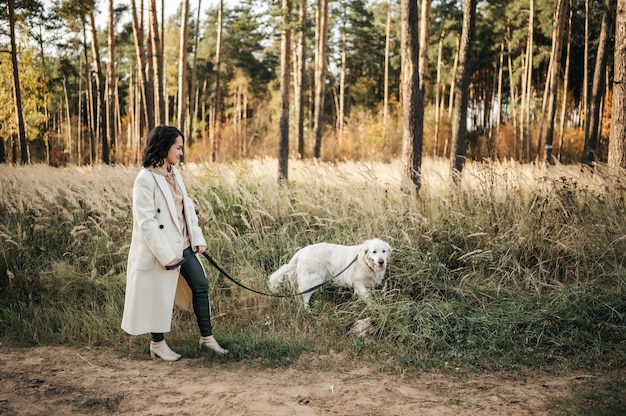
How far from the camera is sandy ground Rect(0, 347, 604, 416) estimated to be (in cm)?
365

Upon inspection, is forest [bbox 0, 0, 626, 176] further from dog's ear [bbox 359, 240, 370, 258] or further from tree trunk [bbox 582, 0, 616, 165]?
dog's ear [bbox 359, 240, 370, 258]

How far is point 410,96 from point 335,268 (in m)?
4.03

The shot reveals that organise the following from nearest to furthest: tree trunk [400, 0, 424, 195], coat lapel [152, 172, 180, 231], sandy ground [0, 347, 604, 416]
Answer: sandy ground [0, 347, 604, 416] < coat lapel [152, 172, 180, 231] < tree trunk [400, 0, 424, 195]

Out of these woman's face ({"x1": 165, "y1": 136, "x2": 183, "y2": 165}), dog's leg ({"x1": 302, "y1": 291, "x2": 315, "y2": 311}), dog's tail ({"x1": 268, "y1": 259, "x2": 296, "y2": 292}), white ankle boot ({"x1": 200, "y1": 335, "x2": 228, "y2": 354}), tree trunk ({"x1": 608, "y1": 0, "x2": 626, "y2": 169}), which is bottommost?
white ankle boot ({"x1": 200, "y1": 335, "x2": 228, "y2": 354})

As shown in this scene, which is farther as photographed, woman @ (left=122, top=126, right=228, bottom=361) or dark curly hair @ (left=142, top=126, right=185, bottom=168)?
dark curly hair @ (left=142, top=126, right=185, bottom=168)

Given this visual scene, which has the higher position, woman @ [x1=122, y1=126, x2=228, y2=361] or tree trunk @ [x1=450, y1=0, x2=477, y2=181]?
tree trunk @ [x1=450, y1=0, x2=477, y2=181]

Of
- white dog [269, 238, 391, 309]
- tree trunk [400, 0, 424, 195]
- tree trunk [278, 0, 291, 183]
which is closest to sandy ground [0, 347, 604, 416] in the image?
white dog [269, 238, 391, 309]

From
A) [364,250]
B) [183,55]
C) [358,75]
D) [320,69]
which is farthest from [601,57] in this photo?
[358,75]

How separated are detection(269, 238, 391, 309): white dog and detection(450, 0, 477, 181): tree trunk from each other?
16.0 ft

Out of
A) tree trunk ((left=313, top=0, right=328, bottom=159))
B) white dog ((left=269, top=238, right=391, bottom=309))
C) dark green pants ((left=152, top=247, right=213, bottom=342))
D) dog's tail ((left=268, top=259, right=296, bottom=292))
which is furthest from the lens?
tree trunk ((left=313, top=0, right=328, bottom=159))

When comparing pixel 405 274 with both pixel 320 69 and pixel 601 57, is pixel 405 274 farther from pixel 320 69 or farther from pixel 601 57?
pixel 320 69

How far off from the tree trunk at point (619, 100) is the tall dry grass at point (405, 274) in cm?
62

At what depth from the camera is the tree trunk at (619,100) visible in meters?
7.96

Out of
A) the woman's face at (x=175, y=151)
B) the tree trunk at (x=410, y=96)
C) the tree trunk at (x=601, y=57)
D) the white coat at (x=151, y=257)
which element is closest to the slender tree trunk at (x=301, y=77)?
the tree trunk at (x=410, y=96)
